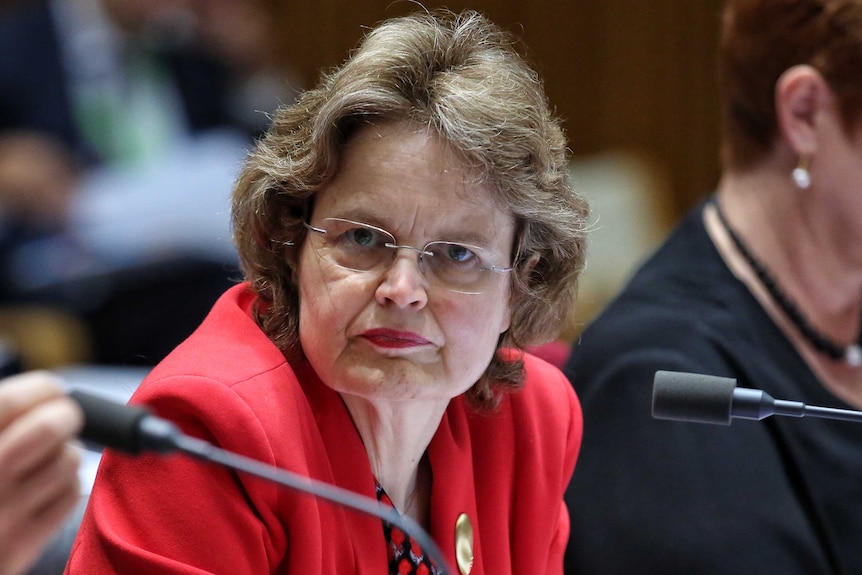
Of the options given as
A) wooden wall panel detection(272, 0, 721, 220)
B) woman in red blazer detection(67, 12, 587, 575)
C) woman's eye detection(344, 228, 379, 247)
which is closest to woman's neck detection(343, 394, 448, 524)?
woman in red blazer detection(67, 12, 587, 575)

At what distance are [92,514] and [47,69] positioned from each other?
3282 mm

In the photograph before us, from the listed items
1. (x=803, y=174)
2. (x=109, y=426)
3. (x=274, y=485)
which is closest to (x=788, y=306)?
(x=803, y=174)

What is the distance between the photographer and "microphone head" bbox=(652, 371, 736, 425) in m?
1.42

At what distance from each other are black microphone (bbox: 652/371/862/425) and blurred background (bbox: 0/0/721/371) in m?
1.45

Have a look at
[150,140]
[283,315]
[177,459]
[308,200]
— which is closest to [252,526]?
[177,459]

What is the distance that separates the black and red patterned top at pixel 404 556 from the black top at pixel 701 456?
1.75 feet

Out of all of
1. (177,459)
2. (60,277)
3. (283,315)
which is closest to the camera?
(177,459)

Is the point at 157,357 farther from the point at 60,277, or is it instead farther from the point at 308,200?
the point at 308,200

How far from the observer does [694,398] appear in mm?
1426

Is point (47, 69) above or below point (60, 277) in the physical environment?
above

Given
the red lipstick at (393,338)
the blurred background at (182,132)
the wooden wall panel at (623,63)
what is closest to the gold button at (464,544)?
the red lipstick at (393,338)

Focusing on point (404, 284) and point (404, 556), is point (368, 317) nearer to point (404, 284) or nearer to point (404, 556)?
point (404, 284)

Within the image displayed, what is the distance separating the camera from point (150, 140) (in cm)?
439

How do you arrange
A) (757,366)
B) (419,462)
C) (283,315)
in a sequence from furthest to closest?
(757,366) < (419,462) < (283,315)
